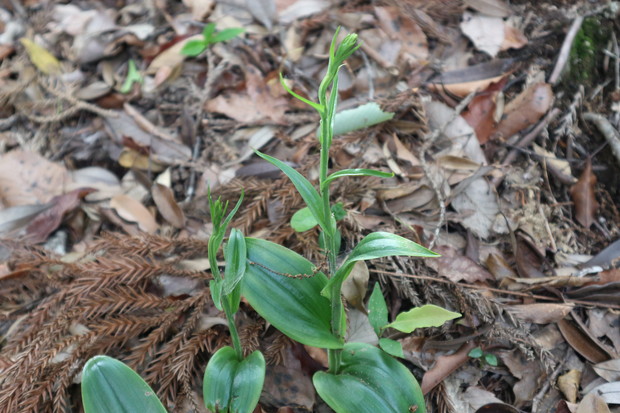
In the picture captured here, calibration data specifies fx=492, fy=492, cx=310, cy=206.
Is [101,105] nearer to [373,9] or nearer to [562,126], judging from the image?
[373,9]

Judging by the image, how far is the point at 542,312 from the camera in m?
1.78

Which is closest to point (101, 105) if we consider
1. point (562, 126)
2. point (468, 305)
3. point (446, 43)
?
point (446, 43)

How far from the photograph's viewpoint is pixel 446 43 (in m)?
2.62

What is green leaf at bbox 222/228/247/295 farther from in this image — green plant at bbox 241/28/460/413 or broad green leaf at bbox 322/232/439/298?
broad green leaf at bbox 322/232/439/298

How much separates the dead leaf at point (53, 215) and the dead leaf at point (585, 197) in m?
2.21

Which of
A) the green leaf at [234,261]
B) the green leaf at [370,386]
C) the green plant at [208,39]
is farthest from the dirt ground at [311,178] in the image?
the green leaf at [234,261]

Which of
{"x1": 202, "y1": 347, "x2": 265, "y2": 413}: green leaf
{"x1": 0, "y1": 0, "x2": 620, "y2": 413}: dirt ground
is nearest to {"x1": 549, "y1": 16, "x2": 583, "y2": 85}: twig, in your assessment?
{"x1": 0, "y1": 0, "x2": 620, "y2": 413}: dirt ground

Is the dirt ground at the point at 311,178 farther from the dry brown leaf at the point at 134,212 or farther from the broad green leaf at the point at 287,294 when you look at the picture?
the broad green leaf at the point at 287,294

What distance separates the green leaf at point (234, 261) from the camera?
1247mm

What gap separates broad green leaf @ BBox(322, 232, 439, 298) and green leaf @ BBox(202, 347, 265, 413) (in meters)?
0.36

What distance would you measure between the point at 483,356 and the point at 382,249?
0.80 metres

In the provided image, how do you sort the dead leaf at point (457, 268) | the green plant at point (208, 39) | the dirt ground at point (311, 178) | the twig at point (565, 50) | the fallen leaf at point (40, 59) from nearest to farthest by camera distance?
the dirt ground at point (311, 178) < the dead leaf at point (457, 268) < the twig at point (565, 50) < the green plant at point (208, 39) < the fallen leaf at point (40, 59)

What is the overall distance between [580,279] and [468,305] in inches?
18.2

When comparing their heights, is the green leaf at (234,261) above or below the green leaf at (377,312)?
above
